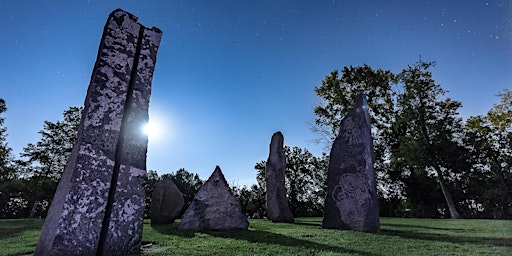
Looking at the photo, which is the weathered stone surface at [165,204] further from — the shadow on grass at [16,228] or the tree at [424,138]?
the tree at [424,138]

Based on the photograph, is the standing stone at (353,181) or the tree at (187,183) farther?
the tree at (187,183)

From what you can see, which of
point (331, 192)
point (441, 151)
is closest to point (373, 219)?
point (331, 192)

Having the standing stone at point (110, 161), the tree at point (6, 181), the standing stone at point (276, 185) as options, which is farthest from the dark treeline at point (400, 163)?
the standing stone at point (110, 161)

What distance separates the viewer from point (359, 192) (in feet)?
28.3

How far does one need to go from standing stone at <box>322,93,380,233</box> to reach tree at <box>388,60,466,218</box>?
49.1ft

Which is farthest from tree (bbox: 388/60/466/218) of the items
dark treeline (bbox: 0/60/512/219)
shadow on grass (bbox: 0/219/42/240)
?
shadow on grass (bbox: 0/219/42/240)

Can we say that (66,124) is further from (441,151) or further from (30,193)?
(441,151)

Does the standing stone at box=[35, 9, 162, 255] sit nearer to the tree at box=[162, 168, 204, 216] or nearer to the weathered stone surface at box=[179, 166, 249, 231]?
the weathered stone surface at box=[179, 166, 249, 231]

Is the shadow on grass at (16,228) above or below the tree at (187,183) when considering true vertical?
below

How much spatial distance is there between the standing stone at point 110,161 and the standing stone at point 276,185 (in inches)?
344

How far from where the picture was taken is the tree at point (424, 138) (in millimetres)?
21266

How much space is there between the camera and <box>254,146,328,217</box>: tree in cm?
2480

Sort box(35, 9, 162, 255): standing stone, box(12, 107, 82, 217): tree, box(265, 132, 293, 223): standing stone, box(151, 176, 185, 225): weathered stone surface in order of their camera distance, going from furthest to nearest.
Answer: box(12, 107, 82, 217): tree < box(265, 132, 293, 223): standing stone < box(151, 176, 185, 225): weathered stone surface < box(35, 9, 162, 255): standing stone

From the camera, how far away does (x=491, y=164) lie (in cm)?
2262
